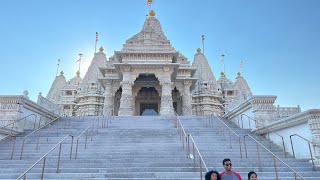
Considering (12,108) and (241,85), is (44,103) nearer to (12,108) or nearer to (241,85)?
(12,108)

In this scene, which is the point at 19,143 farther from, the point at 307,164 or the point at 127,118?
the point at 307,164

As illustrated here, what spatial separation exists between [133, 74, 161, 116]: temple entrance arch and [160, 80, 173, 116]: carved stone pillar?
8.84ft

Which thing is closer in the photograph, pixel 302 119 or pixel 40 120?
pixel 302 119

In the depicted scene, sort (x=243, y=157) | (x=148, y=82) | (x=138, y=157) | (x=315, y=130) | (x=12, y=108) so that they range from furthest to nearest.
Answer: (x=148, y=82) < (x=12, y=108) < (x=243, y=157) < (x=138, y=157) < (x=315, y=130)

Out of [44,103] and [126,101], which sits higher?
[126,101]

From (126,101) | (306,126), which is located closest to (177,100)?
(126,101)

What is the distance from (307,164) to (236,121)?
22.5 feet

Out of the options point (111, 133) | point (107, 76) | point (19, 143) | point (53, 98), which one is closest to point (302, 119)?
point (111, 133)

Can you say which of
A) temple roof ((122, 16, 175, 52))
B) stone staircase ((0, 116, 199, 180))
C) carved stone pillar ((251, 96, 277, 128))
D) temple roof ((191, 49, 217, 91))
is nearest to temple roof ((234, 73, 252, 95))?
temple roof ((191, 49, 217, 91))

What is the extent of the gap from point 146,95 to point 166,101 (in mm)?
5782

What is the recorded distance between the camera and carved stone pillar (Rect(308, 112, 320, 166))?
24.4ft

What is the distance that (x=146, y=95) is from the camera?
2598cm

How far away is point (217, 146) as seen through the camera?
9.16 metres

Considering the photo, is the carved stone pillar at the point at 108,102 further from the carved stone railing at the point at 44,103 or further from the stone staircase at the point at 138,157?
the stone staircase at the point at 138,157
